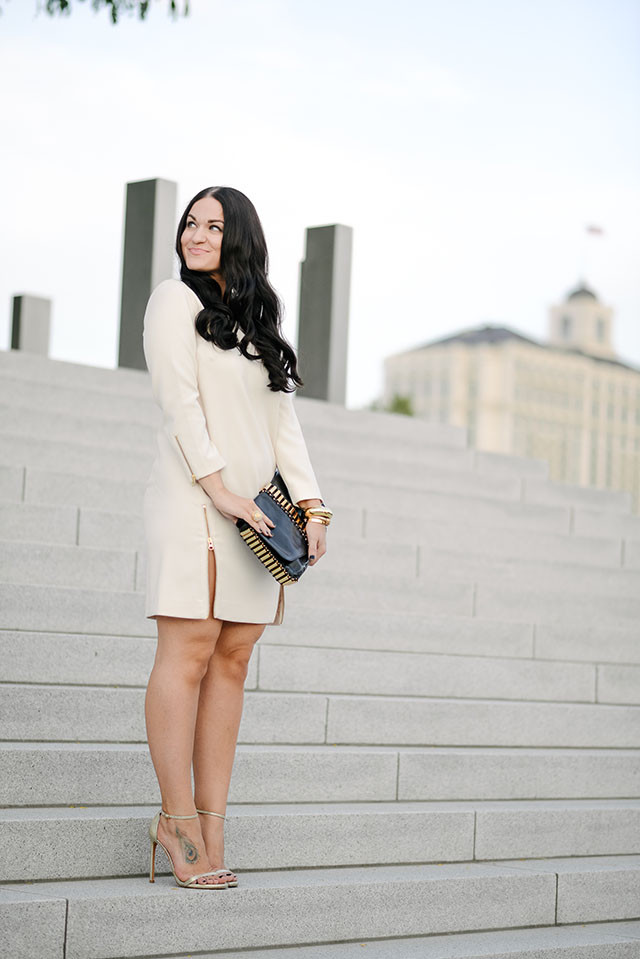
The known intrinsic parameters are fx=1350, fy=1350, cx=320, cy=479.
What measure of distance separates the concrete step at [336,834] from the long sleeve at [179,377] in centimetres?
123

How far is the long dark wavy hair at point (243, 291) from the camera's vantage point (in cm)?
385

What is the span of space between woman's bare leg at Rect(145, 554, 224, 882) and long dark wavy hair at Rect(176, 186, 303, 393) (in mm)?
687

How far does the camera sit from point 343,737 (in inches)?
213

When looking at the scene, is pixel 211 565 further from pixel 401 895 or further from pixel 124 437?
pixel 124 437

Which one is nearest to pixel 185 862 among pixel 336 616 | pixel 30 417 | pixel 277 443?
pixel 277 443

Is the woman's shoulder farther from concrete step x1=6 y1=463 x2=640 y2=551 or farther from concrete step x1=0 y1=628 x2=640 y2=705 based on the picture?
concrete step x1=6 y1=463 x2=640 y2=551

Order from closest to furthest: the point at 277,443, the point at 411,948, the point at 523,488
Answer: the point at 277,443
the point at 411,948
the point at 523,488

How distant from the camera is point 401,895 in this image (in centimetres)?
452

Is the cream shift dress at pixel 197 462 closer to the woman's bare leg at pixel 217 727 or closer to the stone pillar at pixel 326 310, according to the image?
the woman's bare leg at pixel 217 727

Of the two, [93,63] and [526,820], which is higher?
[93,63]

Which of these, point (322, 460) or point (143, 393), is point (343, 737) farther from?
point (143, 393)

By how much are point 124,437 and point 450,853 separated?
3.69 meters

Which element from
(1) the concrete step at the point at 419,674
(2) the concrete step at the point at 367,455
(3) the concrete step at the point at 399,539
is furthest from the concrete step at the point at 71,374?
(1) the concrete step at the point at 419,674

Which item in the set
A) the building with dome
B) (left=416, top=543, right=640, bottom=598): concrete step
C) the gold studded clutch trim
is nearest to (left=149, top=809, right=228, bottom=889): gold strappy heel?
the gold studded clutch trim
